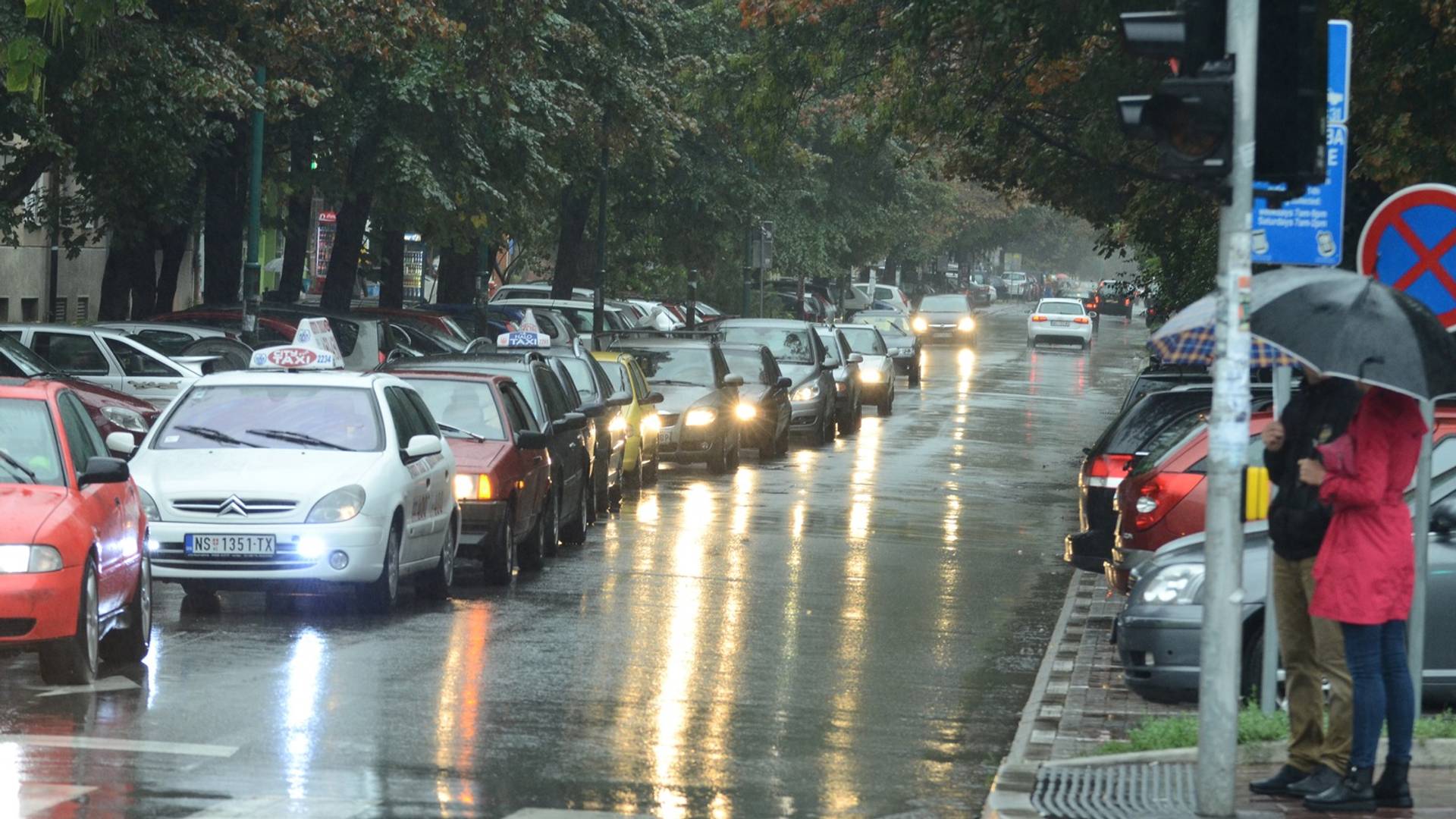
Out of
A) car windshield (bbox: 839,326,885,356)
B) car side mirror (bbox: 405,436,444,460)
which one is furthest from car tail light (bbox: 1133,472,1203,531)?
car windshield (bbox: 839,326,885,356)

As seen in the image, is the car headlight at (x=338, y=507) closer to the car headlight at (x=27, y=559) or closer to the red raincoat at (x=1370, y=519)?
the car headlight at (x=27, y=559)

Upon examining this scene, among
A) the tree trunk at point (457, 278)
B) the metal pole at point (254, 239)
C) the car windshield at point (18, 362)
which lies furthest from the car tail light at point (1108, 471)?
the tree trunk at point (457, 278)

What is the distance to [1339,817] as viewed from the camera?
779cm

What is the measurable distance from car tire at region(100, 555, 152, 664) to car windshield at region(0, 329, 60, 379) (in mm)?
10338

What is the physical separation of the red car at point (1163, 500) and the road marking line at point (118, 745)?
6.00m

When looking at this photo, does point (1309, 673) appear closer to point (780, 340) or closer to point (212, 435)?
point (212, 435)

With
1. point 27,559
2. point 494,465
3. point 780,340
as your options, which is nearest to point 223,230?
point 780,340

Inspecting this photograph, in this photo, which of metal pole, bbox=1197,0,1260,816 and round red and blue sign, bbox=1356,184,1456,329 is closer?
metal pole, bbox=1197,0,1260,816

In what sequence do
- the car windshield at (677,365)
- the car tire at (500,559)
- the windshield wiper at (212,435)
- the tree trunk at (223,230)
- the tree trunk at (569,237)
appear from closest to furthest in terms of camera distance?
1. the windshield wiper at (212,435)
2. the car tire at (500,559)
3. the car windshield at (677,365)
4. the tree trunk at (223,230)
5. the tree trunk at (569,237)

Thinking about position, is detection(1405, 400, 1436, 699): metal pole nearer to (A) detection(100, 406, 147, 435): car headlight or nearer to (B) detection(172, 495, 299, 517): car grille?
(B) detection(172, 495, 299, 517): car grille

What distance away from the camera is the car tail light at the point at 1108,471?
15.7 m

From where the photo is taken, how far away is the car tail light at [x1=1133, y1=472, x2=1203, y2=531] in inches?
527

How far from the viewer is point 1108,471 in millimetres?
15766

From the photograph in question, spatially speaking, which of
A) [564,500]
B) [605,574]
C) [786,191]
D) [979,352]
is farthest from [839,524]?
[979,352]
